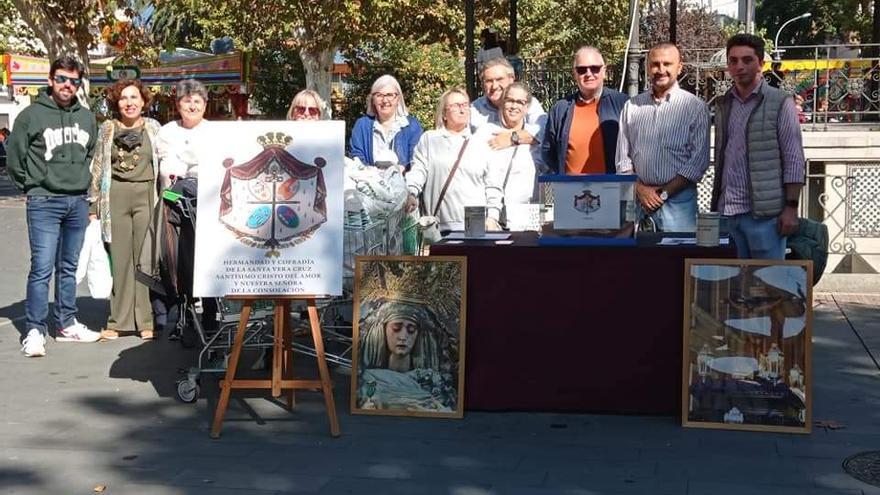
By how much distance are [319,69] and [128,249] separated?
864 inches

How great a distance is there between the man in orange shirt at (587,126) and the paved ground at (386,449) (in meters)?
2.03

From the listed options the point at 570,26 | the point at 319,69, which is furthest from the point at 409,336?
the point at 570,26

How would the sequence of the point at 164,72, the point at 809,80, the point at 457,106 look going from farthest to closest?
the point at 164,72 < the point at 809,80 < the point at 457,106

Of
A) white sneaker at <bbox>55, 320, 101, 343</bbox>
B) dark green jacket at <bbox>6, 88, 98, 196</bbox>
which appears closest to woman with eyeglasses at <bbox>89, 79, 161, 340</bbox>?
white sneaker at <bbox>55, 320, 101, 343</bbox>

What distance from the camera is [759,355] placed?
645 cm

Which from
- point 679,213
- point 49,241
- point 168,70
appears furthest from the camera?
point 168,70

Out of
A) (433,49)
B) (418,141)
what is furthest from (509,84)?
(433,49)

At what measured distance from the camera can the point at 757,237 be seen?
7250 mm

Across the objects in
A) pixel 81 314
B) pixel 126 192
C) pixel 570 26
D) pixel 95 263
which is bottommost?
pixel 81 314

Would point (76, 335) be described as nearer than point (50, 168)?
No

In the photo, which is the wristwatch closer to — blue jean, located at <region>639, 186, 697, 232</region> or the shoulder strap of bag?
blue jean, located at <region>639, 186, 697, 232</region>

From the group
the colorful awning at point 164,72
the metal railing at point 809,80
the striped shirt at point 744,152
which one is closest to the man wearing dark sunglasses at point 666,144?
the striped shirt at point 744,152

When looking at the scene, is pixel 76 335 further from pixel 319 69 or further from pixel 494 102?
pixel 319 69

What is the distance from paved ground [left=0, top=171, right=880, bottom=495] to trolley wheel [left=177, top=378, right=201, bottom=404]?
0.23ft
